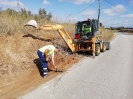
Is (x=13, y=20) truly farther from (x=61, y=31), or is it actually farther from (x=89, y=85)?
(x=89, y=85)

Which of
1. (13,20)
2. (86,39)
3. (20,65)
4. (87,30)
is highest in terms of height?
(13,20)

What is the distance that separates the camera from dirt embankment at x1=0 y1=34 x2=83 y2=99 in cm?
676

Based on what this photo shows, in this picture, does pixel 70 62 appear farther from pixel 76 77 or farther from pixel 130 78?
pixel 130 78

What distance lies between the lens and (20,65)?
823 cm

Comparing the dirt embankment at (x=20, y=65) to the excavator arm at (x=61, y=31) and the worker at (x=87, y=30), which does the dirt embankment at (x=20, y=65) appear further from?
the worker at (x=87, y=30)

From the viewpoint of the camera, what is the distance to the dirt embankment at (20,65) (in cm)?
676

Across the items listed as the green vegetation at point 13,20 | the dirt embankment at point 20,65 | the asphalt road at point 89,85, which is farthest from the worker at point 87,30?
the asphalt road at point 89,85

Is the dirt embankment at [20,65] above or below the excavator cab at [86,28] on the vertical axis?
below

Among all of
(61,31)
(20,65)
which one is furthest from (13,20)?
(20,65)

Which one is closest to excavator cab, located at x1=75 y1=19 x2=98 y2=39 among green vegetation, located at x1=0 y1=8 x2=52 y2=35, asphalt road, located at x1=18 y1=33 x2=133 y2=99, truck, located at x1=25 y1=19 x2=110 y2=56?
truck, located at x1=25 y1=19 x2=110 y2=56

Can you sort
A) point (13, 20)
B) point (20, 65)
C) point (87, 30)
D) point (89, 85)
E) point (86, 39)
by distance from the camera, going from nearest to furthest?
point (89, 85) < point (20, 65) < point (13, 20) < point (86, 39) < point (87, 30)

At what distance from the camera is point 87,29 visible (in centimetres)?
1252

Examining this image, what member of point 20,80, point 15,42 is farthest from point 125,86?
point 15,42

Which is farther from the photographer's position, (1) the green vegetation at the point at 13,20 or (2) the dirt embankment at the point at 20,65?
(1) the green vegetation at the point at 13,20
